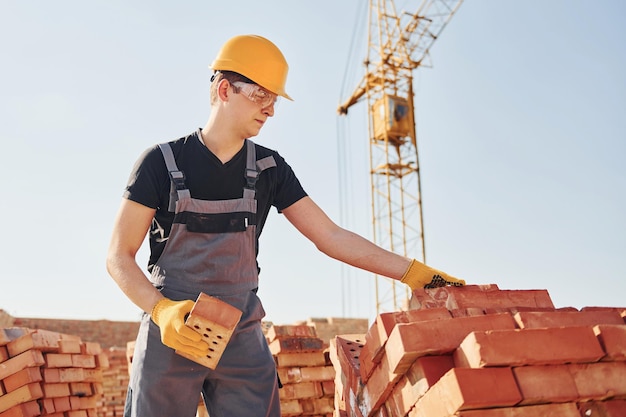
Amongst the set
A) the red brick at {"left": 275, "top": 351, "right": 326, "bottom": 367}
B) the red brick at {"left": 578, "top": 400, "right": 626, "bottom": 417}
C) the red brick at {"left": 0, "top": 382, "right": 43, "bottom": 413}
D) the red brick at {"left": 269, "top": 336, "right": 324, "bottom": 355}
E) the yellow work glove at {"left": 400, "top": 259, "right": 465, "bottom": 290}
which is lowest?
the red brick at {"left": 578, "top": 400, "right": 626, "bottom": 417}

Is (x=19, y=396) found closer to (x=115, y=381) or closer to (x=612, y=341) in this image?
(x=612, y=341)

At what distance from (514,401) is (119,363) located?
10.9 m

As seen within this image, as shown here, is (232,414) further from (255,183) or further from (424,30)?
(424,30)

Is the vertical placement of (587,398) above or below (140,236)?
below

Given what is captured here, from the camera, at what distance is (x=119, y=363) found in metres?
11.6

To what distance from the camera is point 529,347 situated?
1.82 metres

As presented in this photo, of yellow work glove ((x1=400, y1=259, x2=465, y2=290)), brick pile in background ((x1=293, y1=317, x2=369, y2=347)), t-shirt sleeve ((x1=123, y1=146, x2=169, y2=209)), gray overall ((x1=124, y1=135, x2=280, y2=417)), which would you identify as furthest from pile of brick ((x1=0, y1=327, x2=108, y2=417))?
brick pile in background ((x1=293, y1=317, x2=369, y2=347))

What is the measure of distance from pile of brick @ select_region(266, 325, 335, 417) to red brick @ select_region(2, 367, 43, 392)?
1.72 m

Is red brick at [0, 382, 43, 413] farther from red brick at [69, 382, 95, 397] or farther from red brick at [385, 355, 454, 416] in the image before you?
red brick at [385, 355, 454, 416]

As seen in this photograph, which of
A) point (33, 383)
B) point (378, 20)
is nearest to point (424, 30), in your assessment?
point (378, 20)

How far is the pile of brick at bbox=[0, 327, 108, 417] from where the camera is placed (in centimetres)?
425

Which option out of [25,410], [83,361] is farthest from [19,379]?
[83,361]

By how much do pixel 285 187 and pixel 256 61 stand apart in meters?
0.53

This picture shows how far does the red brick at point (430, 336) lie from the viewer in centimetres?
191
